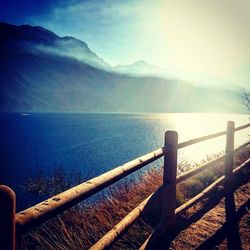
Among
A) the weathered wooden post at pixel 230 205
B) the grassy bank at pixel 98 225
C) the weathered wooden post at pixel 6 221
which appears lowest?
the grassy bank at pixel 98 225

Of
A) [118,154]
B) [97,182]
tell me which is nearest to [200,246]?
[97,182]

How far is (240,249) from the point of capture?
3.83 m

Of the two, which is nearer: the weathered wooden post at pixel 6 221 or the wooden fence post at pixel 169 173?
the weathered wooden post at pixel 6 221

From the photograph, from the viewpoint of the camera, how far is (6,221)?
1.53 metres

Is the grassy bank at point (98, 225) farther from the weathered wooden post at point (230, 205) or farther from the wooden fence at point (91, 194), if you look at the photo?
the weathered wooden post at point (230, 205)

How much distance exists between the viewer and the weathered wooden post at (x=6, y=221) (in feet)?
4.99

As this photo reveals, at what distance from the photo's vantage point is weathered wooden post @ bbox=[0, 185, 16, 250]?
1.52 meters

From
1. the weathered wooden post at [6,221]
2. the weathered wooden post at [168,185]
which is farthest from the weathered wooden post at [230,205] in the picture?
the weathered wooden post at [6,221]

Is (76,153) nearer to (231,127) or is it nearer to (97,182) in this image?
(231,127)

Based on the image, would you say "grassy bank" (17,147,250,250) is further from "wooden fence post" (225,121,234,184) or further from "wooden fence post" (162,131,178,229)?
"wooden fence post" (225,121,234,184)

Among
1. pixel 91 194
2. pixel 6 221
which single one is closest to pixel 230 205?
pixel 91 194

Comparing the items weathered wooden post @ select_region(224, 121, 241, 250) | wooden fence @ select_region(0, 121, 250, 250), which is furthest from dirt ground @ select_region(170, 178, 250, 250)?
wooden fence @ select_region(0, 121, 250, 250)

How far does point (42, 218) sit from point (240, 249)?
3.17 meters

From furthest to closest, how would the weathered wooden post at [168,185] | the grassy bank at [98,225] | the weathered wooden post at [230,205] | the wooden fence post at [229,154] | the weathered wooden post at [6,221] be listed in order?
the wooden fence post at [229,154], the weathered wooden post at [230,205], the grassy bank at [98,225], the weathered wooden post at [168,185], the weathered wooden post at [6,221]
